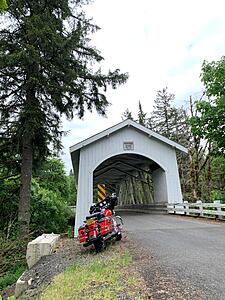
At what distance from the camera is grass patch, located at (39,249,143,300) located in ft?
9.91

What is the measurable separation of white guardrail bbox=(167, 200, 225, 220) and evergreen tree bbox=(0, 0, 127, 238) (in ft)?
20.0

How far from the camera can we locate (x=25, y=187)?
9.77 meters

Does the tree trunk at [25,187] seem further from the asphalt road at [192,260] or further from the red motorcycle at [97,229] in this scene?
the asphalt road at [192,260]

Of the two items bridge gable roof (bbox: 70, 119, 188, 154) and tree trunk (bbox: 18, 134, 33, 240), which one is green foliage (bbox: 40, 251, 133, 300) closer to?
tree trunk (bbox: 18, 134, 33, 240)

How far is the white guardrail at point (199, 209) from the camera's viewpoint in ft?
33.0

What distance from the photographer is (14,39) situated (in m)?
9.69

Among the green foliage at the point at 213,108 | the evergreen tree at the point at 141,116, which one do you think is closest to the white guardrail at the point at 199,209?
the green foliage at the point at 213,108

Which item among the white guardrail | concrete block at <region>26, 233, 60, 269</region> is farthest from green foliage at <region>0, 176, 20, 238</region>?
the white guardrail

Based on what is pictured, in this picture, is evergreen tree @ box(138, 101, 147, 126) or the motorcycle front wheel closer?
the motorcycle front wheel

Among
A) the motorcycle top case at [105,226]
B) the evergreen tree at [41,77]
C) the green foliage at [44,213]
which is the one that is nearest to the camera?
the motorcycle top case at [105,226]

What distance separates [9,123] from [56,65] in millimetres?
2836

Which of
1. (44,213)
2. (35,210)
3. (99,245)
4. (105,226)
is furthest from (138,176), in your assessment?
(99,245)

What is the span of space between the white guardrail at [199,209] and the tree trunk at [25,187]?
668 cm

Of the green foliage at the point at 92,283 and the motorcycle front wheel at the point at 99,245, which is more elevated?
the motorcycle front wheel at the point at 99,245
